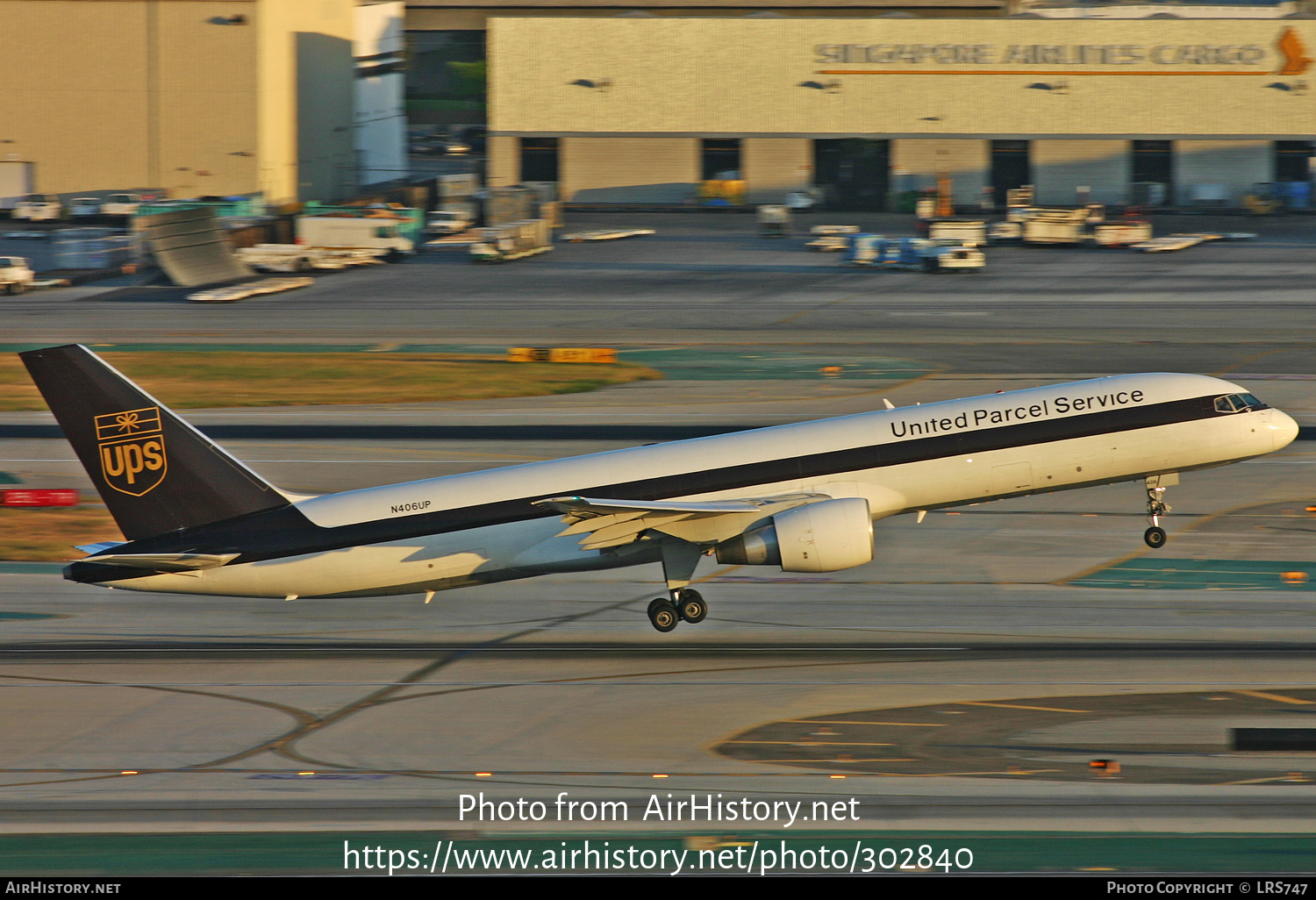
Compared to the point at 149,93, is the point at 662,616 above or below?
below

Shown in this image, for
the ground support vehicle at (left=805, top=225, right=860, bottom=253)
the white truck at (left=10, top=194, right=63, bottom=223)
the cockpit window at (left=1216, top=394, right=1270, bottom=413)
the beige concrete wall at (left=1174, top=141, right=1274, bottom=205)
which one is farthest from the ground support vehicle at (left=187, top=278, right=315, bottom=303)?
the beige concrete wall at (left=1174, top=141, right=1274, bottom=205)

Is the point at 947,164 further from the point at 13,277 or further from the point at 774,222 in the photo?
the point at 13,277

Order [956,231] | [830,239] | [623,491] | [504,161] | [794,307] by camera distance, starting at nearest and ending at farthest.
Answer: [623,491] < [794,307] < [956,231] < [830,239] < [504,161]

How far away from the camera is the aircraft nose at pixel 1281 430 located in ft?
119

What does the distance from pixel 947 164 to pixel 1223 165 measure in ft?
74.0

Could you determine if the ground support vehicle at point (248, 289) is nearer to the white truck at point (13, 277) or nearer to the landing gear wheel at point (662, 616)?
the white truck at point (13, 277)

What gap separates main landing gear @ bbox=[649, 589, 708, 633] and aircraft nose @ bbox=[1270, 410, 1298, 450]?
1497 cm

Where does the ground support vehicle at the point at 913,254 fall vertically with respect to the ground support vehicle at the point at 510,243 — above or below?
below

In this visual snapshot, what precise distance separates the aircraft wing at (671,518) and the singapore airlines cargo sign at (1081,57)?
9239cm

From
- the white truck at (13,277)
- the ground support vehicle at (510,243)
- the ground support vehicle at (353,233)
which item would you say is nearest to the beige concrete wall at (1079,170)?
the ground support vehicle at (510,243)

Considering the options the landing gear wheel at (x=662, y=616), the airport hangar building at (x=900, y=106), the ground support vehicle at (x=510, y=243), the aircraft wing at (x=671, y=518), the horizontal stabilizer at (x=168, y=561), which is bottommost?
the landing gear wheel at (x=662, y=616)

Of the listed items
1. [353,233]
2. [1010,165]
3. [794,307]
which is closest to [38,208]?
[353,233]

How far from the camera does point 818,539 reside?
108ft

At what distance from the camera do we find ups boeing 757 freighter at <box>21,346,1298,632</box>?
33219 millimetres
